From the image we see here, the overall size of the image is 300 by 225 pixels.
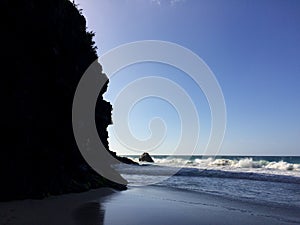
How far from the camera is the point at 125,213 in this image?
10273mm

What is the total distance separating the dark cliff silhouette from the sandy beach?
1.18 m

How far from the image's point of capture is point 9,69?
36.6ft

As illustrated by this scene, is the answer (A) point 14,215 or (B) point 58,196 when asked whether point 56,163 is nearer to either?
(B) point 58,196

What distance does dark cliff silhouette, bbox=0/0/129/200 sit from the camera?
11.2 meters

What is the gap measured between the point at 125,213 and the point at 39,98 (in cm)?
687

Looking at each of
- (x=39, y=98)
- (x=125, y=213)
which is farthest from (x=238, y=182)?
(x=39, y=98)

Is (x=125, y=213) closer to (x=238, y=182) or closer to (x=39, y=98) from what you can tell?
(x=39, y=98)

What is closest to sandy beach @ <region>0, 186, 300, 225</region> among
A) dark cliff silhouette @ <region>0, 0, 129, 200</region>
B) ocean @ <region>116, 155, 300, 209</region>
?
dark cliff silhouette @ <region>0, 0, 129, 200</region>

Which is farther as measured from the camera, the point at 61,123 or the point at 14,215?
the point at 61,123

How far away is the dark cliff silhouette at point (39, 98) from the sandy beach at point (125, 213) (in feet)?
3.88

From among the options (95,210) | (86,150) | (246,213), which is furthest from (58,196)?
(246,213)

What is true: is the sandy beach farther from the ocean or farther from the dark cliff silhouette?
the ocean

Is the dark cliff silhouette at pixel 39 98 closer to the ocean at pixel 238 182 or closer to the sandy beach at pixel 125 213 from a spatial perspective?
the sandy beach at pixel 125 213

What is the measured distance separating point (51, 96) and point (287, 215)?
12482mm
